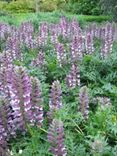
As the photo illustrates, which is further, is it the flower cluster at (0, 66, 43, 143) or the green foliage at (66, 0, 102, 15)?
the green foliage at (66, 0, 102, 15)

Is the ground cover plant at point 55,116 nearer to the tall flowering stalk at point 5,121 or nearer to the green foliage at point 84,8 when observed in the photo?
the tall flowering stalk at point 5,121

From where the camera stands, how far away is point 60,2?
35.0 metres

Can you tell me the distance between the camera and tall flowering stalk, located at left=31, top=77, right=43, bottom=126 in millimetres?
3635

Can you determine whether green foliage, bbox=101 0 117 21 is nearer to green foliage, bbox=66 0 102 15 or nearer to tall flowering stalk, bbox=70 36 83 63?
green foliage, bbox=66 0 102 15

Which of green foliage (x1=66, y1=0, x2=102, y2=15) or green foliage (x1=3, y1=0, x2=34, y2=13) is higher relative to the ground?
green foliage (x1=66, y1=0, x2=102, y2=15)

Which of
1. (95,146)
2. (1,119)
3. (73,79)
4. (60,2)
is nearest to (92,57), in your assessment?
(73,79)

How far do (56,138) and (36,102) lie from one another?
0.73 m

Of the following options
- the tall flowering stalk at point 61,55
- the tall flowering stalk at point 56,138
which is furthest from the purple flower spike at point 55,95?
the tall flowering stalk at point 61,55

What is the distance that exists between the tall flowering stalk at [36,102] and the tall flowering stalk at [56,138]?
66 centimetres

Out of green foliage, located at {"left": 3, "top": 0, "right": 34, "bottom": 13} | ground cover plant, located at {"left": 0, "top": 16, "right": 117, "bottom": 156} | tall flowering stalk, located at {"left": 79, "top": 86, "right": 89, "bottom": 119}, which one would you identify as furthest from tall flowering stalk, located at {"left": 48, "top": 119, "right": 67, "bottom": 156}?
green foliage, located at {"left": 3, "top": 0, "right": 34, "bottom": 13}

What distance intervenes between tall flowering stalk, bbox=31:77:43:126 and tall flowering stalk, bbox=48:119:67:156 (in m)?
0.66

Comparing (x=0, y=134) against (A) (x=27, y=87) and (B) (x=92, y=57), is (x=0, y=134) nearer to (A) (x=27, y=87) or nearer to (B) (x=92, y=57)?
(A) (x=27, y=87)

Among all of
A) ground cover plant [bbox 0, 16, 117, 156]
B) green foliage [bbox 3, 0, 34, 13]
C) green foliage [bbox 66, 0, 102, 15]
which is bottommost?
green foliage [bbox 3, 0, 34, 13]

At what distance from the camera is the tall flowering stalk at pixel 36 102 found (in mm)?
3635
